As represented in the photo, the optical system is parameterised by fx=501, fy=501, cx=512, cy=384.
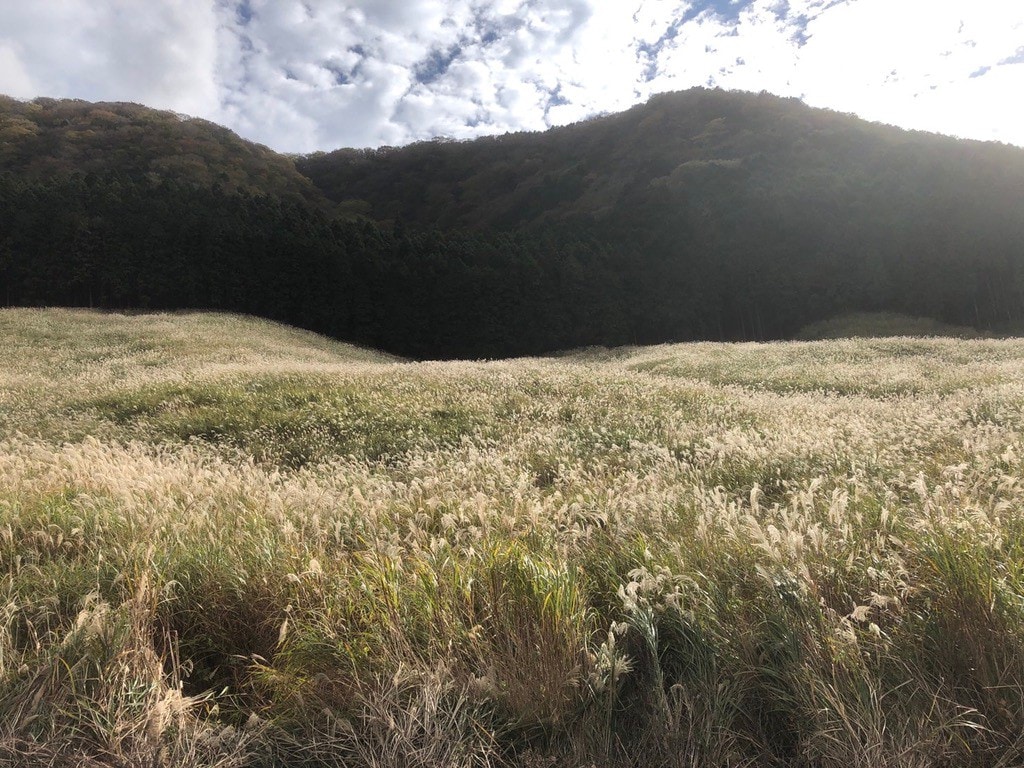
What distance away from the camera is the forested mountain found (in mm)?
40406

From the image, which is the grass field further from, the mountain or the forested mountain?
the mountain

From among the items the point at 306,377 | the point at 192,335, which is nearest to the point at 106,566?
the point at 306,377

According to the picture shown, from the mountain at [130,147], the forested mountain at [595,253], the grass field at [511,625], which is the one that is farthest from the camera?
the mountain at [130,147]

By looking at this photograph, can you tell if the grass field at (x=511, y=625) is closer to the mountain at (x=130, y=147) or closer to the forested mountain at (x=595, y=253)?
the forested mountain at (x=595, y=253)

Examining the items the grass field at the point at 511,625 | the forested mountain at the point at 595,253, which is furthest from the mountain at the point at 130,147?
the grass field at the point at 511,625

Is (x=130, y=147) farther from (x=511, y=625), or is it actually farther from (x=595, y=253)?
(x=511, y=625)

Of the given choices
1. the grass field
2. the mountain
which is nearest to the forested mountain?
the mountain

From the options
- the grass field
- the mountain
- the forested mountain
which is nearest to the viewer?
the grass field

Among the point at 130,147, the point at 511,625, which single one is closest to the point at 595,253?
the point at 511,625

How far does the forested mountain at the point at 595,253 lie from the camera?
40.4 m

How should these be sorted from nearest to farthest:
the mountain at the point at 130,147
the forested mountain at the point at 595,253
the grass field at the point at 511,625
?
1. the grass field at the point at 511,625
2. the forested mountain at the point at 595,253
3. the mountain at the point at 130,147

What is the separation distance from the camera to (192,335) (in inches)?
1131

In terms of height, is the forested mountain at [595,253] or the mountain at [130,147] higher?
A: the mountain at [130,147]

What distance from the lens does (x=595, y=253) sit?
50.4m
